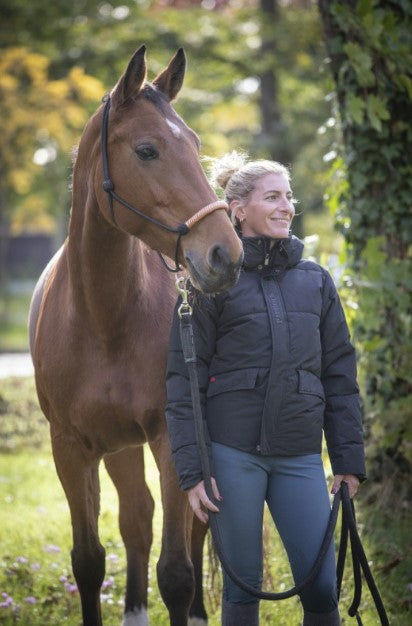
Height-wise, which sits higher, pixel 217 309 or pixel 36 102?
pixel 36 102

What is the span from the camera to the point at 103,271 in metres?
3.31

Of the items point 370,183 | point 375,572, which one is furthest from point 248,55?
point 375,572

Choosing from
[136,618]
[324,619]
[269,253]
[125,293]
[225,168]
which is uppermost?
[225,168]

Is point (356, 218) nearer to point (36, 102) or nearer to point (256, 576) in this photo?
point (256, 576)

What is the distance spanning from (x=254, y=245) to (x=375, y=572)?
2.20 metres

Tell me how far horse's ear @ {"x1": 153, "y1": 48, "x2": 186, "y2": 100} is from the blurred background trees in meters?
1.91

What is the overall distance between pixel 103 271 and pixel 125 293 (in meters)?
0.12

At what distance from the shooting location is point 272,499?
2.95 meters

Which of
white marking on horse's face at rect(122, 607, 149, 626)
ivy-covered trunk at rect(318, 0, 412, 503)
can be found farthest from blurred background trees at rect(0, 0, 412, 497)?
white marking on horse's face at rect(122, 607, 149, 626)

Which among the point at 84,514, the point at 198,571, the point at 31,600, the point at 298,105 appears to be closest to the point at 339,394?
the point at 84,514

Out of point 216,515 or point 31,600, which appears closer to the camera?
point 216,515

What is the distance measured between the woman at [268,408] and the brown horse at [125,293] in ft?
0.97

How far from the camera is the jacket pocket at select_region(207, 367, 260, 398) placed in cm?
286

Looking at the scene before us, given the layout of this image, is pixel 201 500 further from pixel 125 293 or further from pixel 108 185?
pixel 108 185
